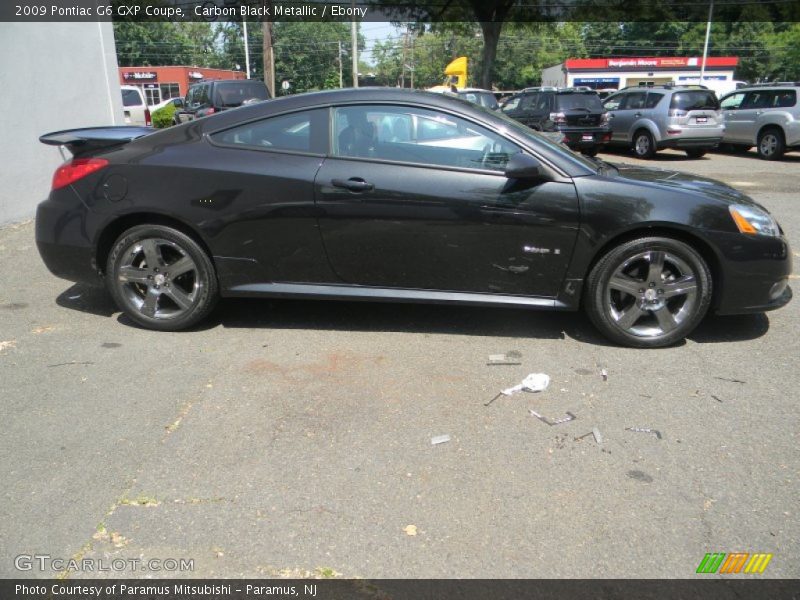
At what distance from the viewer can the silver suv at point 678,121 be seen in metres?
15.6

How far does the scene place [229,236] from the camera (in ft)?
14.3

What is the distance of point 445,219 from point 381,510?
2021mm

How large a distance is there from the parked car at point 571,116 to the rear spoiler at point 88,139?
12147 millimetres

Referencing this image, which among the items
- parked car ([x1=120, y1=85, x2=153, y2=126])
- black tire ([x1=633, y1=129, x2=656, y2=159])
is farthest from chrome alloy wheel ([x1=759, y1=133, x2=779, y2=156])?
parked car ([x1=120, y1=85, x2=153, y2=126])

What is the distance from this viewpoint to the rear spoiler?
465 centimetres

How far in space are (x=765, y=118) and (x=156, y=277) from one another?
1613 centimetres

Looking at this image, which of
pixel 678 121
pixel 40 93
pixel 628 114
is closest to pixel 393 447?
pixel 40 93

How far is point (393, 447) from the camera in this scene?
10.4ft

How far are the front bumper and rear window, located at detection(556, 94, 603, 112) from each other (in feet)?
40.9

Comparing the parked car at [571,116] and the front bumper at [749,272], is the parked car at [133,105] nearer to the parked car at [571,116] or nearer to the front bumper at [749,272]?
the parked car at [571,116]

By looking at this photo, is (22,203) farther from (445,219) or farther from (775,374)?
(775,374)

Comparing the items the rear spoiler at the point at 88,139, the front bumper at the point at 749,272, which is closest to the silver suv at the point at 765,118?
the front bumper at the point at 749,272

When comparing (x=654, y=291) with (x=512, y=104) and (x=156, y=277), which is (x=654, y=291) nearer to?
(x=156, y=277)

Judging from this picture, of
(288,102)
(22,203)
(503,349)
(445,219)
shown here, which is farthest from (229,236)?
(22,203)
